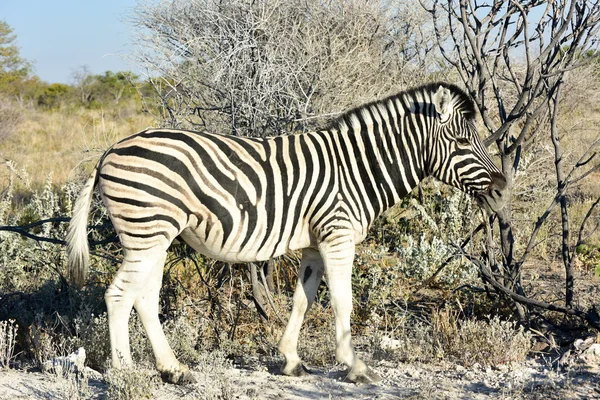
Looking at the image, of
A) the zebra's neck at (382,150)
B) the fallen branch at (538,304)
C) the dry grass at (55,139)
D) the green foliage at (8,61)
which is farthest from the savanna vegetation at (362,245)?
the green foliage at (8,61)

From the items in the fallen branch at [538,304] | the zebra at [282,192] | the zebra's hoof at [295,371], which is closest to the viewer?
the zebra at [282,192]

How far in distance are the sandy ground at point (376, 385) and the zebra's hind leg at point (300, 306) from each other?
4.6 inches

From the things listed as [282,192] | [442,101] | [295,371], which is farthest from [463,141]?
[295,371]

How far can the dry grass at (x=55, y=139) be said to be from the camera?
12.9 m

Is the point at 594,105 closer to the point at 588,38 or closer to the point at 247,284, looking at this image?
the point at 588,38

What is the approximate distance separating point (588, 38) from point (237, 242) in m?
3.22

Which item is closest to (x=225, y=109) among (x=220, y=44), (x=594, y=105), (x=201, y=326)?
(x=220, y=44)

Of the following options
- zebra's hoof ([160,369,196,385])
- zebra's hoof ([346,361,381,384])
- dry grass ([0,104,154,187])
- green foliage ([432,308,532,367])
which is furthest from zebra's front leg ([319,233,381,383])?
dry grass ([0,104,154,187])

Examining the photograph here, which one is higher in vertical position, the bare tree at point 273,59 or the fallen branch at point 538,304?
the bare tree at point 273,59

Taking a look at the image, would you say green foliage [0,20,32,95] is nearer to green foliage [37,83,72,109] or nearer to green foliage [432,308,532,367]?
green foliage [37,83,72,109]

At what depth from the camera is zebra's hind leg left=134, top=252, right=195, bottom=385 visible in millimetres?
4523

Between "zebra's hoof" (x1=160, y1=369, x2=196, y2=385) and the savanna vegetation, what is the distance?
1.41 ft

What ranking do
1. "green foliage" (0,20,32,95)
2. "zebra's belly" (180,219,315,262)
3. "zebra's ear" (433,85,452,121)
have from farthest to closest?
1. "green foliage" (0,20,32,95)
2. "zebra's ear" (433,85,452,121)
3. "zebra's belly" (180,219,315,262)

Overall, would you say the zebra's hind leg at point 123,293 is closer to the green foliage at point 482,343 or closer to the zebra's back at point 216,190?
the zebra's back at point 216,190
